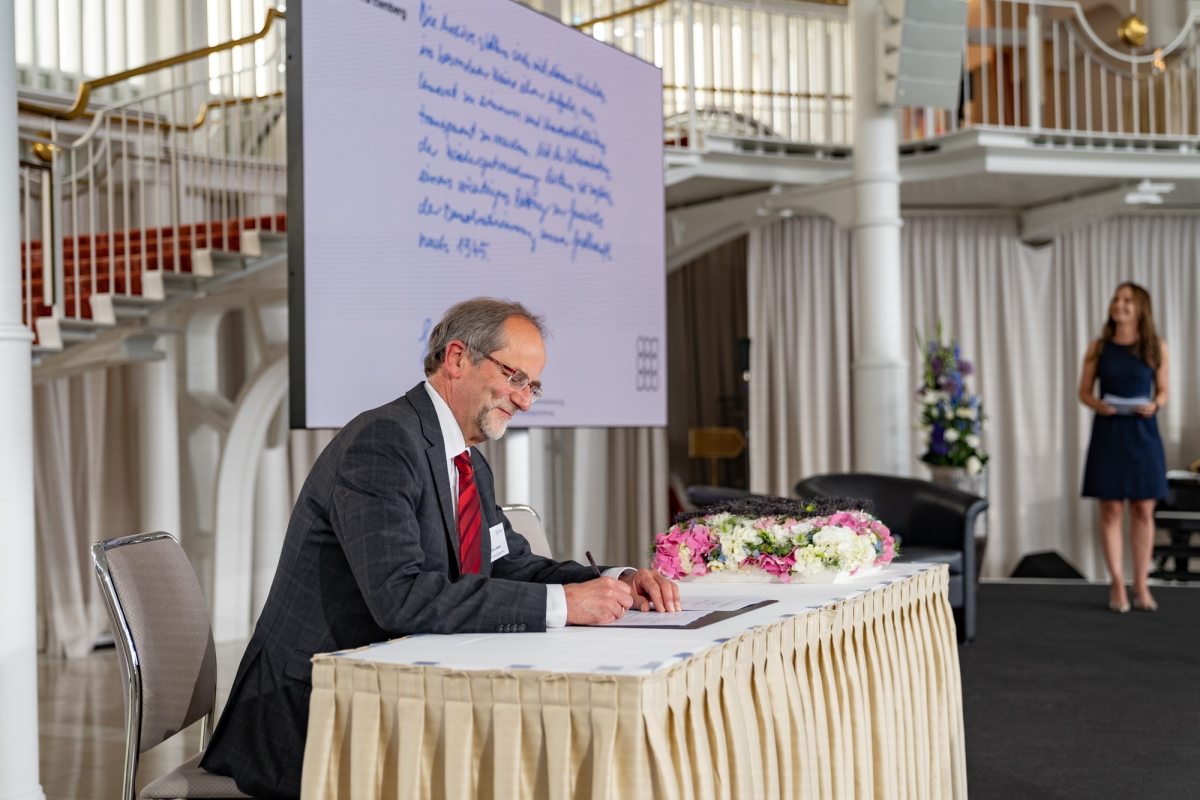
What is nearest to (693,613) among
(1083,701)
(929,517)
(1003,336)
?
(1083,701)

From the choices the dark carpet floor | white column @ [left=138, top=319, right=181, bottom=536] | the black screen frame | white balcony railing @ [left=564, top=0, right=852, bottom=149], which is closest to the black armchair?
the dark carpet floor

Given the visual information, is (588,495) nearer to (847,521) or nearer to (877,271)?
(877,271)

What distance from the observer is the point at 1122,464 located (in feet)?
21.4

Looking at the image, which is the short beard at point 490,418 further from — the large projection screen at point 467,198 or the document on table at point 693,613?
the large projection screen at point 467,198

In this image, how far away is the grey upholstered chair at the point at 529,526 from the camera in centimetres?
302

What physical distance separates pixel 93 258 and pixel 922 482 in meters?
3.95

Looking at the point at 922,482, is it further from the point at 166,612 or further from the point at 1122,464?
the point at 166,612

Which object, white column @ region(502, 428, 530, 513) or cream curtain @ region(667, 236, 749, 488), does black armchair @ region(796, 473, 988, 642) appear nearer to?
white column @ region(502, 428, 530, 513)

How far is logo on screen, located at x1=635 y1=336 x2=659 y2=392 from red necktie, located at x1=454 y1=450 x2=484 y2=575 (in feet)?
8.69

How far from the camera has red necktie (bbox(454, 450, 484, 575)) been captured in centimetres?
213

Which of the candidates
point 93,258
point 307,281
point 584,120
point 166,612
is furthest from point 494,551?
point 93,258

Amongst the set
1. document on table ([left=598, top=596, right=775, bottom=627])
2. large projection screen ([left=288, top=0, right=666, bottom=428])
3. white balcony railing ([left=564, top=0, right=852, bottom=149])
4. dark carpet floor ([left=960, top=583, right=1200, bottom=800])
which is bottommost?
dark carpet floor ([left=960, top=583, right=1200, bottom=800])

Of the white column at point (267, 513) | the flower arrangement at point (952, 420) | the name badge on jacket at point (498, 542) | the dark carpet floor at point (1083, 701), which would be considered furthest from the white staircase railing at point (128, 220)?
the flower arrangement at point (952, 420)

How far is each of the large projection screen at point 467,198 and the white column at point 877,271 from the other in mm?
2448
